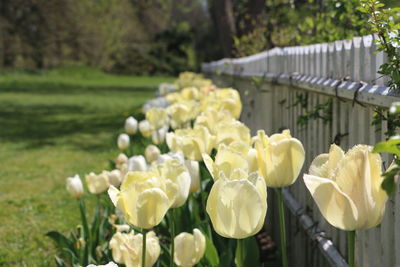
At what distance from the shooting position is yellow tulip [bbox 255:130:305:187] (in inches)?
60.6

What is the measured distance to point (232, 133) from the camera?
2.23m

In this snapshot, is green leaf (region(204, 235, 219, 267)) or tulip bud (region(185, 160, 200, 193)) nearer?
green leaf (region(204, 235, 219, 267))

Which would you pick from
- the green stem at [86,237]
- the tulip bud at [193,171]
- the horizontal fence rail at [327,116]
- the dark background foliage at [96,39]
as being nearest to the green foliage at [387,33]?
the horizontal fence rail at [327,116]

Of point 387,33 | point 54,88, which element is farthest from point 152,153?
point 54,88

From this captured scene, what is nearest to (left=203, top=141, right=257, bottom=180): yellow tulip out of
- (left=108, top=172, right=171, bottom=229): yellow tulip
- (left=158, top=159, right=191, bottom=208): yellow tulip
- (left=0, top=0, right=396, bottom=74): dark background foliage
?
(left=158, top=159, right=191, bottom=208): yellow tulip

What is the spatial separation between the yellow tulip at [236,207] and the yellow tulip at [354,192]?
0.21 meters

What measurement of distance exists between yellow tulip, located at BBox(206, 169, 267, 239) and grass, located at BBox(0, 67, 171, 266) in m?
1.68

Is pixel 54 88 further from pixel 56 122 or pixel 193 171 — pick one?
pixel 193 171

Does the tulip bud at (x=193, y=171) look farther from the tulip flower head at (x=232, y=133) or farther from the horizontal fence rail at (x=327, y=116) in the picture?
the horizontal fence rail at (x=327, y=116)

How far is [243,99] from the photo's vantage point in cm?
594

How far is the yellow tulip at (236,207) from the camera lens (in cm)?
132

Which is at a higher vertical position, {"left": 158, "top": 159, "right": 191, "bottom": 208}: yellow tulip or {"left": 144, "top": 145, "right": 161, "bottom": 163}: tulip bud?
{"left": 158, "top": 159, "right": 191, "bottom": 208}: yellow tulip

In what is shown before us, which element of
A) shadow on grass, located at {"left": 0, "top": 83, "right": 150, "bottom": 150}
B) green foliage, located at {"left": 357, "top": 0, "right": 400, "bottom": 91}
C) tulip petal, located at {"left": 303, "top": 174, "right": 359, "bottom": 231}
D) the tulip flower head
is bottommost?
shadow on grass, located at {"left": 0, "top": 83, "right": 150, "bottom": 150}

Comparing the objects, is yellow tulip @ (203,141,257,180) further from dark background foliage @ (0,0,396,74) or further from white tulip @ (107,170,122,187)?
dark background foliage @ (0,0,396,74)
